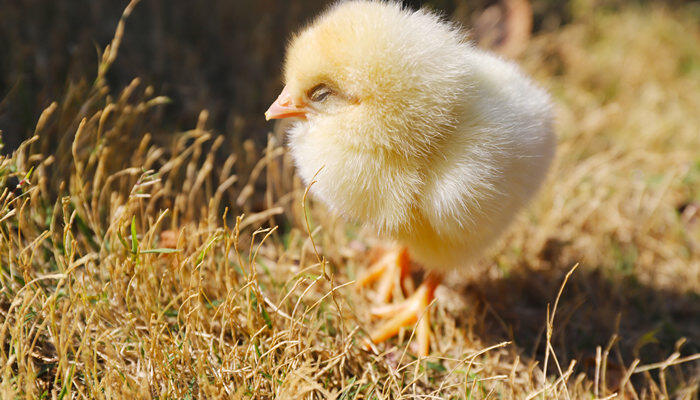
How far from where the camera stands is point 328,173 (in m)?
1.35

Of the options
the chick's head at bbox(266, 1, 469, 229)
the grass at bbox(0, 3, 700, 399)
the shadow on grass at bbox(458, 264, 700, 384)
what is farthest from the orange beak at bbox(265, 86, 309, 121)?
the shadow on grass at bbox(458, 264, 700, 384)

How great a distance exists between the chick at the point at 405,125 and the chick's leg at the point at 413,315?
373 mm

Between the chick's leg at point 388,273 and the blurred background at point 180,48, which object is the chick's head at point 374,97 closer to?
the chick's leg at point 388,273

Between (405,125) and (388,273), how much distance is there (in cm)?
89

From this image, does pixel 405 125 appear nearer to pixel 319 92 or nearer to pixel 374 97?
pixel 374 97

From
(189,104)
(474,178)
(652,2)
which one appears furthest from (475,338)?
(652,2)

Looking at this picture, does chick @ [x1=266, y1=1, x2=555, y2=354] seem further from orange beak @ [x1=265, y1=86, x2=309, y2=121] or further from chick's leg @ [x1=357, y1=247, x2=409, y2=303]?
chick's leg @ [x1=357, y1=247, x2=409, y2=303]

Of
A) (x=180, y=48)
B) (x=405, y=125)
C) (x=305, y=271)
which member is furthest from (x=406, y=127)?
(x=180, y=48)

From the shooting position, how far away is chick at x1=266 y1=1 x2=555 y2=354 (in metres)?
1.26

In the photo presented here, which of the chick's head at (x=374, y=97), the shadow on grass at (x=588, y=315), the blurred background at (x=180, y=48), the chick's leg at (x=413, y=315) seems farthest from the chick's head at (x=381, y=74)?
the blurred background at (x=180, y=48)

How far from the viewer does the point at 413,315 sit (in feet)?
5.87

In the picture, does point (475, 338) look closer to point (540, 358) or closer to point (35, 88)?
point (540, 358)

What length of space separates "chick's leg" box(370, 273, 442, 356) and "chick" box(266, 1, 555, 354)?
373 mm

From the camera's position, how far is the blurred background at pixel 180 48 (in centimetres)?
212
